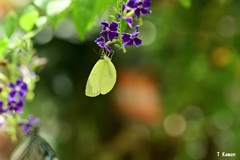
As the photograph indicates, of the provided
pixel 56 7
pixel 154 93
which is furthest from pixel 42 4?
pixel 154 93

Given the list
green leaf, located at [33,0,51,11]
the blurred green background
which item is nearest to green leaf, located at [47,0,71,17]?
green leaf, located at [33,0,51,11]

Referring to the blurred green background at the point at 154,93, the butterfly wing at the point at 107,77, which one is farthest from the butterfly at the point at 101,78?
the blurred green background at the point at 154,93

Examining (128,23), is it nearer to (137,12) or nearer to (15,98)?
(137,12)

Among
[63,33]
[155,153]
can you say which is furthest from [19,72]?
[155,153]

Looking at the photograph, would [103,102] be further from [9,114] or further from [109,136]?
[9,114]

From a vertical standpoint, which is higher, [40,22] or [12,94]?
[40,22]
